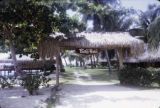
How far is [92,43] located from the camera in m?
18.7

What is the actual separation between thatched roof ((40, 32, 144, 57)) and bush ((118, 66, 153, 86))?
133 centimetres

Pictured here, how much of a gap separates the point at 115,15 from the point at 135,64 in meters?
7.83

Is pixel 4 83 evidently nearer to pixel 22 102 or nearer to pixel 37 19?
pixel 37 19

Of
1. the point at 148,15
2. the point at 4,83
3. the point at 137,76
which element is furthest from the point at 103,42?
the point at 148,15

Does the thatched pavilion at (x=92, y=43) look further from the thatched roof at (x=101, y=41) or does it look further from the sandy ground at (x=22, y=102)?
the sandy ground at (x=22, y=102)

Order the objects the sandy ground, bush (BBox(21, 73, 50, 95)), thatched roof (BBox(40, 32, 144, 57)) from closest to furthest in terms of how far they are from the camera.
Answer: the sandy ground
bush (BBox(21, 73, 50, 95))
thatched roof (BBox(40, 32, 144, 57))

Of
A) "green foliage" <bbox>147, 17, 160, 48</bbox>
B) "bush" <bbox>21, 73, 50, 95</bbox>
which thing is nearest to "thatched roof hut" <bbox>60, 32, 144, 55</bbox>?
"bush" <bbox>21, 73, 50, 95</bbox>

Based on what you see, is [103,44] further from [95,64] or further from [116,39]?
[95,64]

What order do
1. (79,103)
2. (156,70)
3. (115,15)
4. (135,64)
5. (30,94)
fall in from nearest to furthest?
1. (79,103)
2. (30,94)
3. (156,70)
4. (135,64)
5. (115,15)

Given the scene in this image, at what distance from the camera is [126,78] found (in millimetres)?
19094

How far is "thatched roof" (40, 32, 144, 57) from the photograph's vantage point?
1847 centimetres

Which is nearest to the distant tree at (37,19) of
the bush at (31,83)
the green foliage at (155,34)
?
the bush at (31,83)

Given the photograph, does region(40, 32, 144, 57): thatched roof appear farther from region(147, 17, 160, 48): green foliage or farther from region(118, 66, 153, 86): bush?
region(147, 17, 160, 48): green foliage

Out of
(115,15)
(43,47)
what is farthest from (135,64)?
(43,47)
